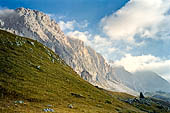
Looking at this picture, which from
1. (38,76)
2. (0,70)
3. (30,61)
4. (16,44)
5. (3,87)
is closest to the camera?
(3,87)

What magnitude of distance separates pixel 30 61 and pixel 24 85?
22.5m

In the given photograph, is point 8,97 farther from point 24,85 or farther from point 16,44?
point 16,44

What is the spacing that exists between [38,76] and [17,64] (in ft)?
28.9

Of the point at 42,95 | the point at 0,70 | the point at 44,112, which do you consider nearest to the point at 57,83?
the point at 42,95

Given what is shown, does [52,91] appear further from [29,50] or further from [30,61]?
[29,50]

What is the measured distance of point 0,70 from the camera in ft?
161

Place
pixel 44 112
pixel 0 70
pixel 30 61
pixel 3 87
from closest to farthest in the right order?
pixel 44 112, pixel 3 87, pixel 0 70, pixel 30 61

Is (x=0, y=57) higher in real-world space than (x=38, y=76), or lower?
higher

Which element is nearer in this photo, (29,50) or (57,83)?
(57,83)

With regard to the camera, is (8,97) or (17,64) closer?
(8,97)

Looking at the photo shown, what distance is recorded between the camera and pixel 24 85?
1769 inches

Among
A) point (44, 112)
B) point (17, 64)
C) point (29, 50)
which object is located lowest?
point (44, 112)

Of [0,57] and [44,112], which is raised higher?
[0,57]

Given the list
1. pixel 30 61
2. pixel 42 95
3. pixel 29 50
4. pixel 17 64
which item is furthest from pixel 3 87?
pixel 29 50
